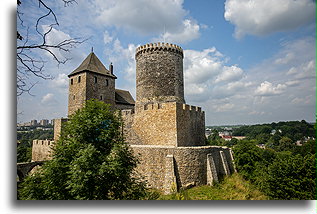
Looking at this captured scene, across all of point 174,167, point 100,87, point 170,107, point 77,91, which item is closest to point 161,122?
point 170,107

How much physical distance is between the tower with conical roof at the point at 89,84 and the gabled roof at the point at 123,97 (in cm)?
125

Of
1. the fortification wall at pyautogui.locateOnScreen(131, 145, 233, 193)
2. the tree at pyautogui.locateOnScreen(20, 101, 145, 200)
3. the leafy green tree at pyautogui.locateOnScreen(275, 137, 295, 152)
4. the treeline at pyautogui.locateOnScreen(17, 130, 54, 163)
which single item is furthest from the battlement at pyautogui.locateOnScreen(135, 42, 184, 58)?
the leafy green tree at pyautogui.locateOnScreen(275, 137, 295, 152)

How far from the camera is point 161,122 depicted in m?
9.54

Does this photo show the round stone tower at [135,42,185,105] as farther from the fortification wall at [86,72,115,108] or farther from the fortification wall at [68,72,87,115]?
the fortification wall at [68,72,87,115]

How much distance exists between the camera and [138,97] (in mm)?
14117

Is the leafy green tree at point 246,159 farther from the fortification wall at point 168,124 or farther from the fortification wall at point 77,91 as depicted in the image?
the fortification wall at point 77,91

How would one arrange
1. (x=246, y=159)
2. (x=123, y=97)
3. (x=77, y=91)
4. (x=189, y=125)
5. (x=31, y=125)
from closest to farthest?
(x=31, y=125)
(x=189, y=125)
(x=246, y=159)
(x=77, y=91)
(x=123, y=97)

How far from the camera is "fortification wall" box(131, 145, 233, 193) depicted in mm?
7492

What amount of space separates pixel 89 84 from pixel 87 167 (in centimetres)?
1314

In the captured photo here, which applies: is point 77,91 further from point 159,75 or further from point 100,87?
point 159,75

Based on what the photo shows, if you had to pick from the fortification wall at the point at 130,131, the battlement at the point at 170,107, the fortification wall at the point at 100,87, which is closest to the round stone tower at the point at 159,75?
the fortification wall at the point at 130,131

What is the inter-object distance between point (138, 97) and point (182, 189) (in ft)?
27.5

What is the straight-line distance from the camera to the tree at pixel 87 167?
4328 millimetres
